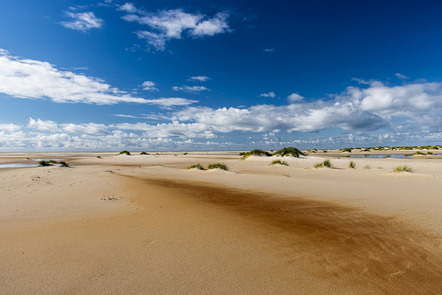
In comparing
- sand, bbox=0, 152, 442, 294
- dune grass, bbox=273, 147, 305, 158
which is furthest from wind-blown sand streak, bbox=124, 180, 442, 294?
dune grass, bbox=273, 147, 305, 158

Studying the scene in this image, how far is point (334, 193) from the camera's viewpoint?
859 cm

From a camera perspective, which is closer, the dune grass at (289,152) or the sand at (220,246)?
the sand at (220,246)

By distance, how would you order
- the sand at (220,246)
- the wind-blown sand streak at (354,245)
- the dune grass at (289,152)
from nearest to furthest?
the sand at (220,246) < the wind-blown sand streak at (354,245) < the dune grass at (289,152)

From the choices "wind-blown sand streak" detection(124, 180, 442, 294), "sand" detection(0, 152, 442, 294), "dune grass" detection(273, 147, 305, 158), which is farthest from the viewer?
"dune grass" detection(273, 147, 305, 158)

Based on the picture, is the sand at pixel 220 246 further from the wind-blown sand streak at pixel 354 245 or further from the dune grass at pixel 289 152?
the dune grass at pixel 289 152

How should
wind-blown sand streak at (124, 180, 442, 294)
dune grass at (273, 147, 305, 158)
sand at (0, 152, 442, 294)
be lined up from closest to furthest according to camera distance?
sand at (0, 152, 442, 294), wind-blown sand streak at (124, 180, 442, 294), dune grass at (273, 147, 305, 158)

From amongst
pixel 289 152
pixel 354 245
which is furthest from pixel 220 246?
pixel 289 152

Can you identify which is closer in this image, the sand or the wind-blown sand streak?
the sand

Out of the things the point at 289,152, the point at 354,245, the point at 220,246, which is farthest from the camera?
the point at 289,152

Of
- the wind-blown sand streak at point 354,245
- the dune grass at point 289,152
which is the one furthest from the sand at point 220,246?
the dune grass at point 289,152

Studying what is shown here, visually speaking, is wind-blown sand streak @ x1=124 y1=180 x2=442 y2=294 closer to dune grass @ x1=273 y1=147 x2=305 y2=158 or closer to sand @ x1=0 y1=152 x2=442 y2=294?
sand @ x1=0 y1=152 x2=442 y2=294

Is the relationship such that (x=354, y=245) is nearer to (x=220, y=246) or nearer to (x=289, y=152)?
(x=220, y=246)

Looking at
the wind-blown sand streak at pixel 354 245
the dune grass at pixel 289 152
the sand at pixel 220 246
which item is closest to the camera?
the sand at pixel 220 246

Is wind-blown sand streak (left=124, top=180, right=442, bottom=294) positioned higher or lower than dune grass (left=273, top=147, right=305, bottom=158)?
lower
